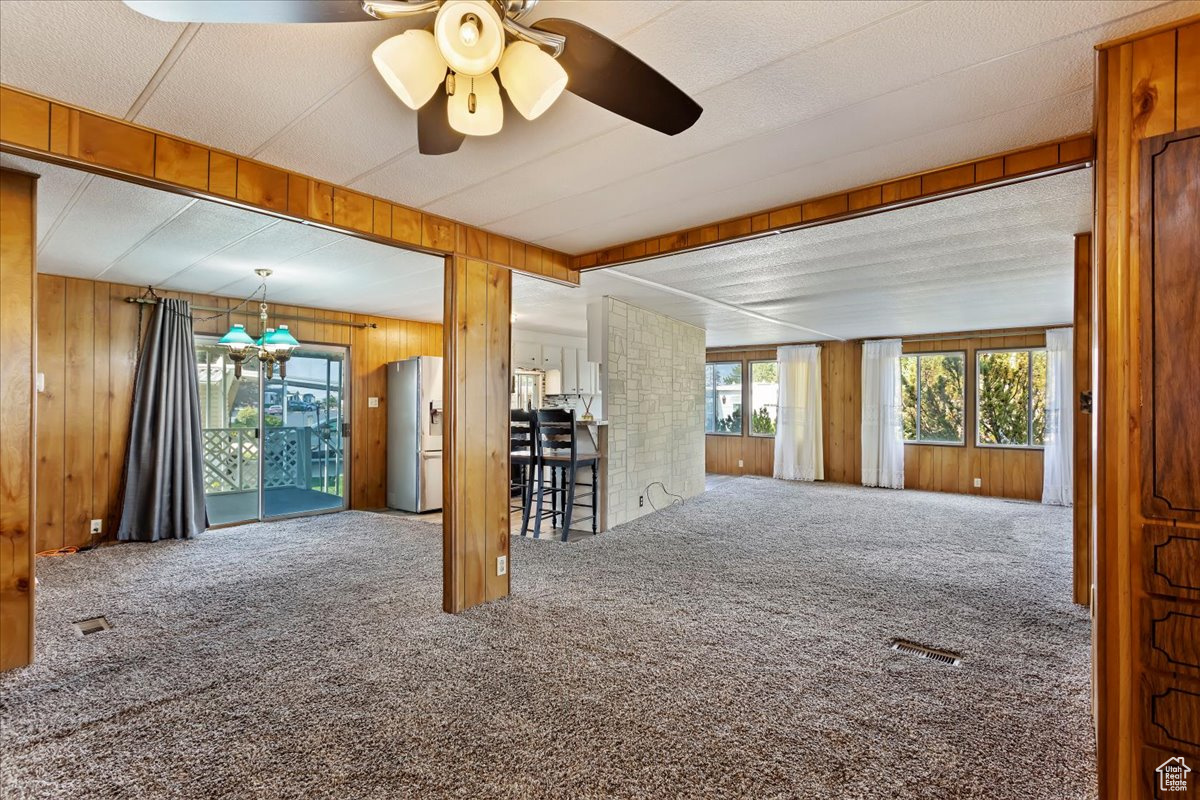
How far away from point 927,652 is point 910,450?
6.10 meters

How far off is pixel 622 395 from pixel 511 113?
3869 mm

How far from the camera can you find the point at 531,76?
Answer: 4.40 feet

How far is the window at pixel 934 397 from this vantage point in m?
7.85

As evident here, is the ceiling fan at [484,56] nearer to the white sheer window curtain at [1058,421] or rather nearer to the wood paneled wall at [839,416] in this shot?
the white sheer window curtain at [1058,421]

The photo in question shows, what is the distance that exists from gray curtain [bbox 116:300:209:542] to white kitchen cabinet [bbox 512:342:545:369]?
11.3ft

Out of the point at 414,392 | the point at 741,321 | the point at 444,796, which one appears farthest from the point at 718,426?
the point at 444,796

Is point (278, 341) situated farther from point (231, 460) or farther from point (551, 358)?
point (551, 358)

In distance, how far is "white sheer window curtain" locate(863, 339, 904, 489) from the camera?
26.5ft

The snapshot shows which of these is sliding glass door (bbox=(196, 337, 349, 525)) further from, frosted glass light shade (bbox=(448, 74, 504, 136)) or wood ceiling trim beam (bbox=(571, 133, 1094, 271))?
frosted glass light shade (bbox=(448, 74, 504, 136))

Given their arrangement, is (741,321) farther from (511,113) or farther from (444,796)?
(444,796)

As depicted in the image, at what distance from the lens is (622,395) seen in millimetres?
5676

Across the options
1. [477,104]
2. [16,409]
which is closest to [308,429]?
[16,409]

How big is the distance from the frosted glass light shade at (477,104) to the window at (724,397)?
28.2 ft

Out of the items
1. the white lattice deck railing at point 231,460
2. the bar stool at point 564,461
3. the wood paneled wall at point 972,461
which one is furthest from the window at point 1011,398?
the white lattice deck railing at point 231,460
